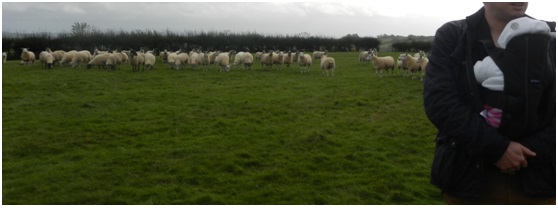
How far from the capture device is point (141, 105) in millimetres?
12914

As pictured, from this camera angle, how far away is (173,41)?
42656 mm

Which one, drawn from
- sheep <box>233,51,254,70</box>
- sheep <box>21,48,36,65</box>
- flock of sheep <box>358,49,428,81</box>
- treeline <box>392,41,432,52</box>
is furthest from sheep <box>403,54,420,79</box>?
treeline <box>392,41,432,52</box>

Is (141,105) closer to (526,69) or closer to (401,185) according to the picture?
(401,185)

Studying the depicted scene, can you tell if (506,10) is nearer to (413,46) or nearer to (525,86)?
(525,86)

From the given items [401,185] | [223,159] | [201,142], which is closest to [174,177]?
[223,159]

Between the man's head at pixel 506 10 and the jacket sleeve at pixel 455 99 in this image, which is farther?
the man's head at pixel 506 10

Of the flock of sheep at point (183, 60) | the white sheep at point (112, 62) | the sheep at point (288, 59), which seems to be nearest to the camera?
the flock of sheep at point (183, 60)

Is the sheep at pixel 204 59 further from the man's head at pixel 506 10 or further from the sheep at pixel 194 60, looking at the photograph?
the man's head at pixel 506 10

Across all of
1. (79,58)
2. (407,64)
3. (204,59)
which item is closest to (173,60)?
(204,59)

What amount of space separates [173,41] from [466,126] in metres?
41.6

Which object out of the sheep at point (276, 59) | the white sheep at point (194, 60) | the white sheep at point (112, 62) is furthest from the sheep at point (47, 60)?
the sheep at point (276, 59)

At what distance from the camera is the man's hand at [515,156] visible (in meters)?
2.38

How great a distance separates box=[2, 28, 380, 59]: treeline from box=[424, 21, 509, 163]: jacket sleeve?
30.6 meters

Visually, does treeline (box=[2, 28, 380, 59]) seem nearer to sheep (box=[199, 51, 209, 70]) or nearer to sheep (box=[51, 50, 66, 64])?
sheep (box=[51, 50, 66, 64])
